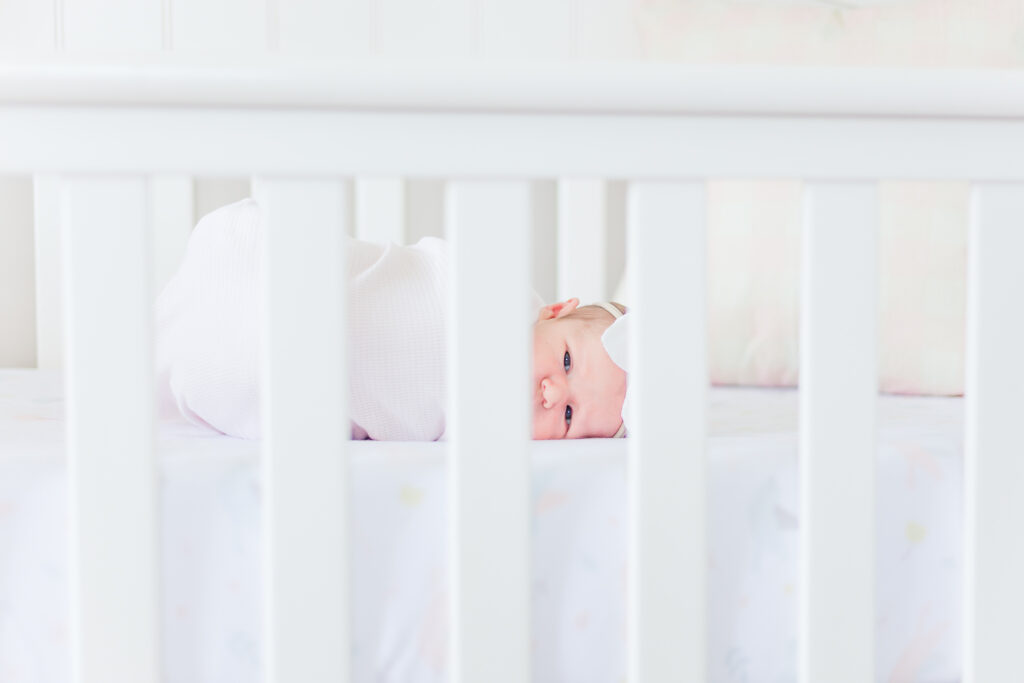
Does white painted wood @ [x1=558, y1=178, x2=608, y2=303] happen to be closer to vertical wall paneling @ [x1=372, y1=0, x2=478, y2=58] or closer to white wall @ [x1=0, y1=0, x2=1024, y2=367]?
white wall @ [x1=0, y1=0, x2=1024, y2=367]

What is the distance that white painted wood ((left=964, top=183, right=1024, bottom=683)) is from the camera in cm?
51

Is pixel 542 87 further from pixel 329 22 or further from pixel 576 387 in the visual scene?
pixel 329 22

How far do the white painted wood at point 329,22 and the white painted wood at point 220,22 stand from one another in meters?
0.03

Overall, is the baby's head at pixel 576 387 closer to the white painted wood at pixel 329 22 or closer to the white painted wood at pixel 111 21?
the white painted wood at pixel 329 22

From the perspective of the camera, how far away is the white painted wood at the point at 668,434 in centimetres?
49

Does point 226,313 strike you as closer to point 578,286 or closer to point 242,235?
point 242,235

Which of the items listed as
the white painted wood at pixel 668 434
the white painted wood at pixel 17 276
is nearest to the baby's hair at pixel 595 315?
the white painted wood at pixel 668 434

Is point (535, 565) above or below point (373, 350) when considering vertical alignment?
below

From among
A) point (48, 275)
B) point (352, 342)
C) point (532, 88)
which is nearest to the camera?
point (532, 88)

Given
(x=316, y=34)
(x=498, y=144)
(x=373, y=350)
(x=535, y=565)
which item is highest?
(x=316, y=34)

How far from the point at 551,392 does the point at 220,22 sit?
904mm

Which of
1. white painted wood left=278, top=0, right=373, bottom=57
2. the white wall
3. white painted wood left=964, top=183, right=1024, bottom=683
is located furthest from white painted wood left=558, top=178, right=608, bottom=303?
white painted wood left=964, top=183, right=1024, bottom=683

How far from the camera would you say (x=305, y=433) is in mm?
472

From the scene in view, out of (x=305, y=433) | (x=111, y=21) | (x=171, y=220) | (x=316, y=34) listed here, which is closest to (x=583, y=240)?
(x=316, y=34)
